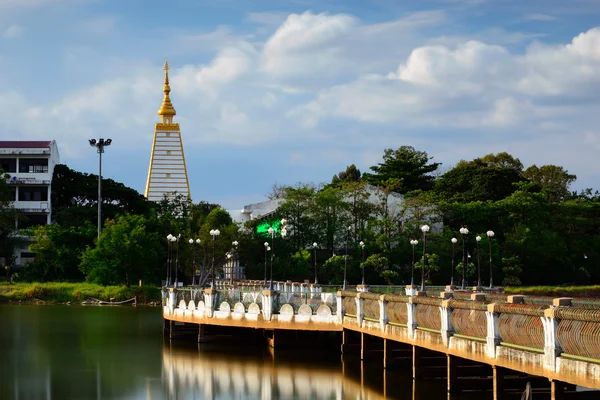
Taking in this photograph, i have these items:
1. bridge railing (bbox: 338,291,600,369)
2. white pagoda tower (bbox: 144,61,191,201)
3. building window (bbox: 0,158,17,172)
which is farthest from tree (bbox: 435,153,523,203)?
bridge railing (bbox: 338,291,600,369)

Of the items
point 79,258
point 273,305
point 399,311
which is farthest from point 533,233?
point 399,311

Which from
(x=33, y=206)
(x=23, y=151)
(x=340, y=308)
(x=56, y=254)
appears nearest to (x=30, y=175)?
(x=23, y=151)

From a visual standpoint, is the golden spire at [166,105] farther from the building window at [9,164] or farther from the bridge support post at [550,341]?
the bridge support post at [550,341]

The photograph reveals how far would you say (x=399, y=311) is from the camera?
1219 inches

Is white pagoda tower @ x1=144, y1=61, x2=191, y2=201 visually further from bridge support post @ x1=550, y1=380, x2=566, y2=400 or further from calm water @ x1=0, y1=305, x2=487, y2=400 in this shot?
bridge support post @ x1=550, y1=380, x2=566, y2=400

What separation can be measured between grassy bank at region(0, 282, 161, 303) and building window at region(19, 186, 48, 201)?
23315 millimetres

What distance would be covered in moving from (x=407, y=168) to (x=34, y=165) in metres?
39.8

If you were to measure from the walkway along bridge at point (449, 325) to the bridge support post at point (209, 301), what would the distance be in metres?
0.04

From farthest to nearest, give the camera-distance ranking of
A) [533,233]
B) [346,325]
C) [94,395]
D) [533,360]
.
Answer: [533,233] < [346,325] < [94,395] < [533,360]

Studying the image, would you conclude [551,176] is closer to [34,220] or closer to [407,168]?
[407,168]

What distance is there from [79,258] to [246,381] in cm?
5441

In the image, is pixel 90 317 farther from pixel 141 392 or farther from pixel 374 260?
pixel 141 392

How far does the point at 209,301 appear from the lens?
4162cm

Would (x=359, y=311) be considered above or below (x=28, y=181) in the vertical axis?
below
